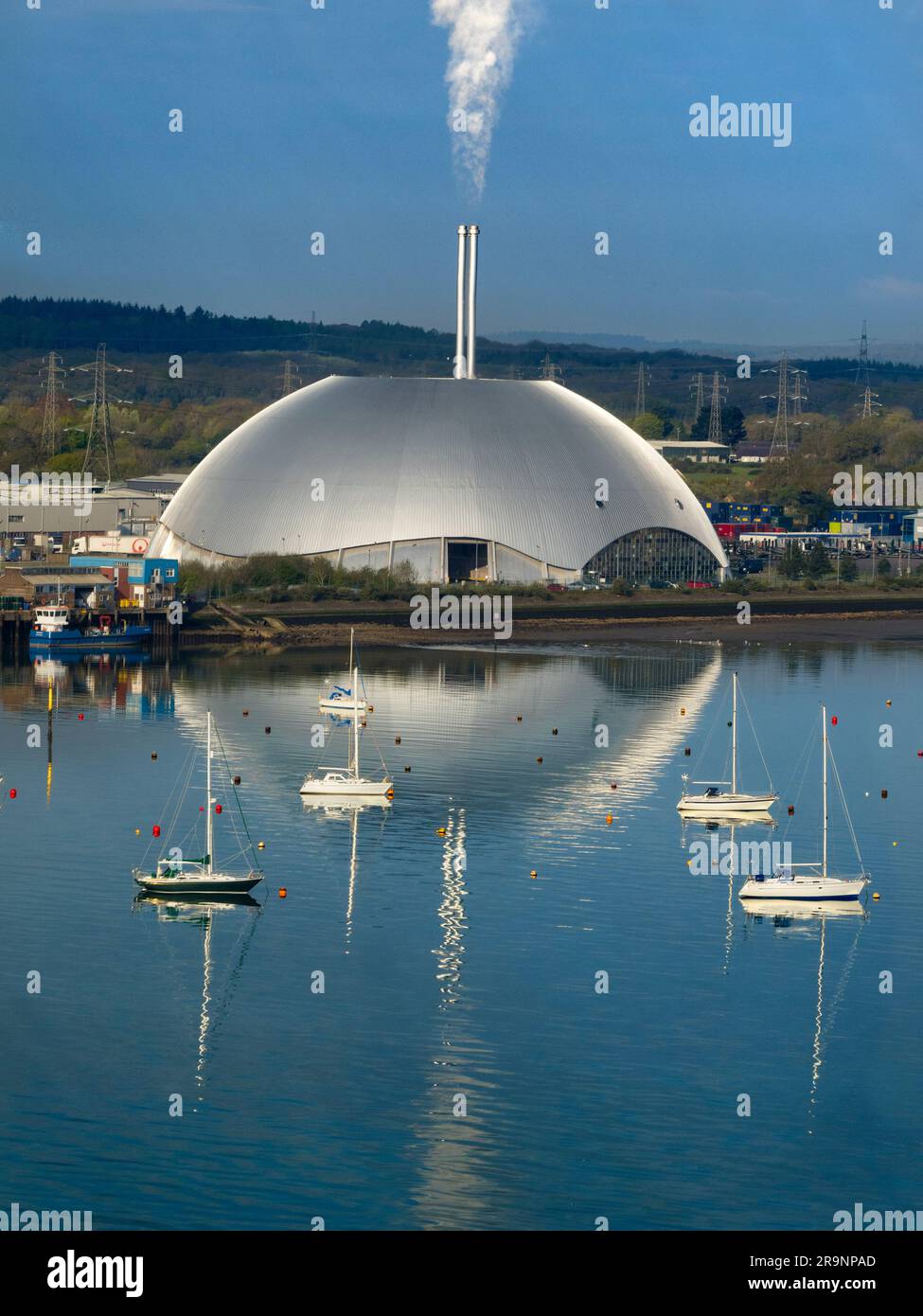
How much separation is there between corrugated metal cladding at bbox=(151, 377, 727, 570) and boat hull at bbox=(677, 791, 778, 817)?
3813 cm

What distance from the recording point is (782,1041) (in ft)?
84.6

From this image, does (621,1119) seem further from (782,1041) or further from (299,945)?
(299,945)

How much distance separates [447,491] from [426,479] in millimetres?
992

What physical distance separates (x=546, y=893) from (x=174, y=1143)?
1194 centimetres

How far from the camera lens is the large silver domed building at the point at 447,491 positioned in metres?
77.7

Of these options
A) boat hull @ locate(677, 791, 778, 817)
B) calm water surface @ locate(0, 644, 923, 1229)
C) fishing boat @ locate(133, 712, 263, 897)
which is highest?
boat hull @ locate(677, 791, 778, 817)

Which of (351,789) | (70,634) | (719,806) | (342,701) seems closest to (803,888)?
(719,806)

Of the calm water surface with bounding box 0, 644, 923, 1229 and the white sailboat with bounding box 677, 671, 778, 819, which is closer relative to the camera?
the calm water surface with bounding box 0, 644, 923, 1229

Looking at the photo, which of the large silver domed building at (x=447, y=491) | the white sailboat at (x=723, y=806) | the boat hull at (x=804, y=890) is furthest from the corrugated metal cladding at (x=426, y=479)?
the boat hull at (x=804, y=890)

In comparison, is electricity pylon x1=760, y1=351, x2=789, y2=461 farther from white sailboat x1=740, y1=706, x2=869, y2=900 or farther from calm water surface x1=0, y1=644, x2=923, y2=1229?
white sailboat x1=740, y1=706, x2=869, y2=900

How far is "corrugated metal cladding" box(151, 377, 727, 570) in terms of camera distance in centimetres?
7794

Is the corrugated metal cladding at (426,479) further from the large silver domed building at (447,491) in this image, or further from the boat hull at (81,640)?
the boat hull at (81,640)

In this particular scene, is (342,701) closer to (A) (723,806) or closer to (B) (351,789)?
(B) (351,789)

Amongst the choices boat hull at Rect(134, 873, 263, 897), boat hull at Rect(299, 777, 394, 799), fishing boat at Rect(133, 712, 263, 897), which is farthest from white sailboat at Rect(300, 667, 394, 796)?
boat hull at Rect(134, 873, 263, 897)
